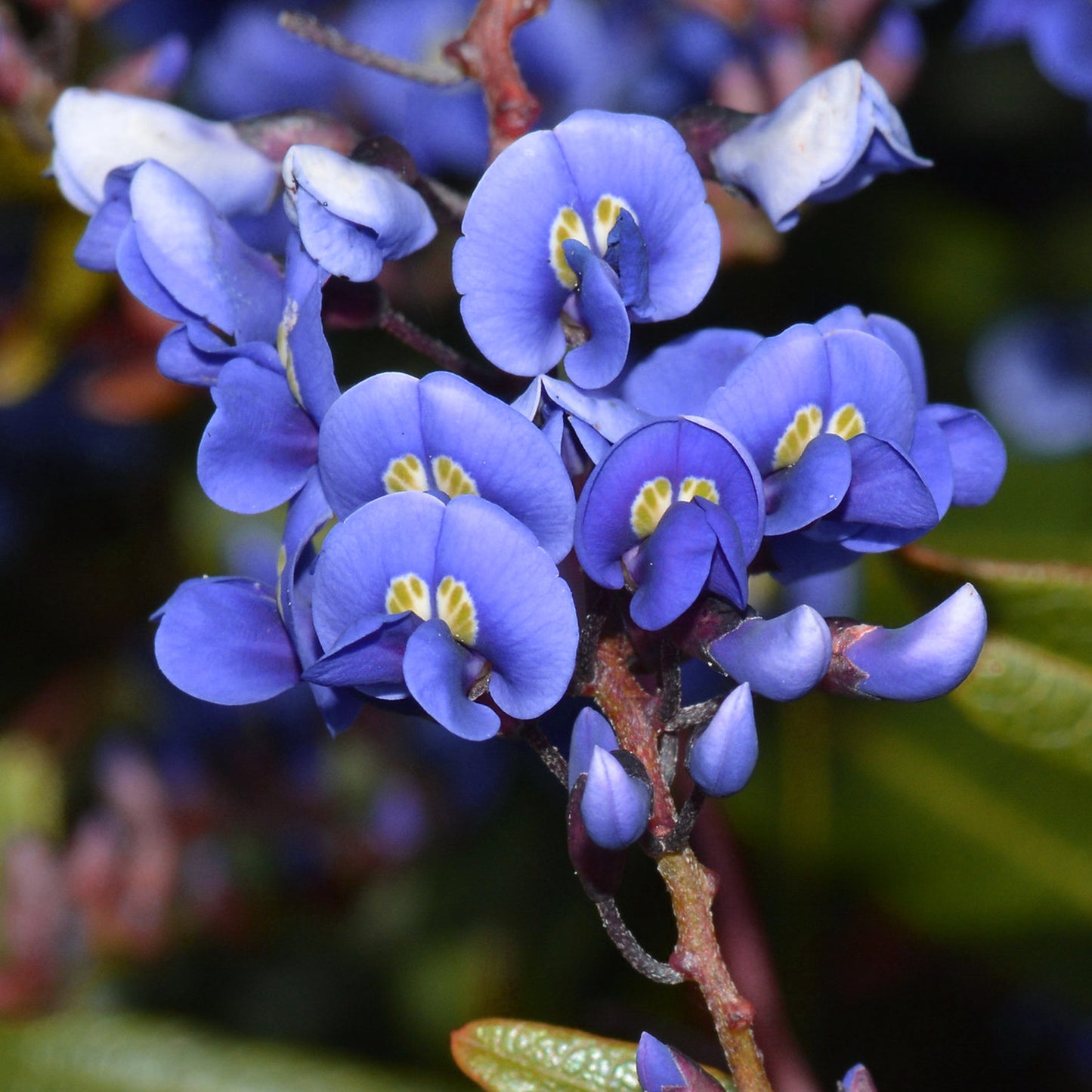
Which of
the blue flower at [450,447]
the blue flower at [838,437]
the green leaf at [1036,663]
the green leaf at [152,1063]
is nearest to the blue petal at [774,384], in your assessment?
the blue flower at [838,437]

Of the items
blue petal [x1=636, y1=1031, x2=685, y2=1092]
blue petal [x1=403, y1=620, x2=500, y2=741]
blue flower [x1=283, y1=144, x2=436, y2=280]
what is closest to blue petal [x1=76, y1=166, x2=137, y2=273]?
blue flower [x1=283, y1=144, x2=436, y2=280]

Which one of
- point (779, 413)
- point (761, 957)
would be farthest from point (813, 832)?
point (779, 413)

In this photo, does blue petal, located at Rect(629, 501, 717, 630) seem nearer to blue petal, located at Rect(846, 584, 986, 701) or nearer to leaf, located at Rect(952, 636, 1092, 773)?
blue petal, located at Rect(846, 584, 986, 701)

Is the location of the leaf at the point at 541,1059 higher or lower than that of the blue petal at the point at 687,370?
lower

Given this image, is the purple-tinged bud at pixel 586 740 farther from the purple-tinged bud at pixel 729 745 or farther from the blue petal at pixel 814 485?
the blue petal at pixel 814 485

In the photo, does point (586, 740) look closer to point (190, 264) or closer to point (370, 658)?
point (370, 658)
